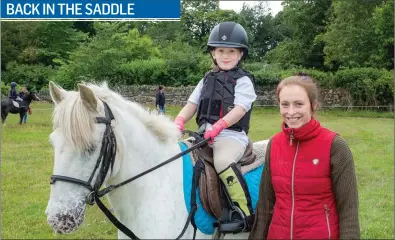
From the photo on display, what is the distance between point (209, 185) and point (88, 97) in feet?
3.58

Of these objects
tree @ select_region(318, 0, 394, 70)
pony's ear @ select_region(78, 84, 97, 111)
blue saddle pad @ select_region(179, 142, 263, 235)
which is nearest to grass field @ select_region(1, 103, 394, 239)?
blue saddle pad @ select_region(179, 142, 263, 235)

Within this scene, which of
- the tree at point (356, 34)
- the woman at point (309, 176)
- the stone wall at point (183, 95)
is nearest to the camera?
the woman at point (309, 176)

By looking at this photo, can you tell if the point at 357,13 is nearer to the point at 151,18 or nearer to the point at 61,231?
the point at 151,18

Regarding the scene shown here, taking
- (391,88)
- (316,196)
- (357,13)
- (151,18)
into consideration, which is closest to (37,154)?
(151,18)

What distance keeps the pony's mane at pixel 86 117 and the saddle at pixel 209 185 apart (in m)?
0.30

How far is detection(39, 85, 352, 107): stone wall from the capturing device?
29516 millimetres

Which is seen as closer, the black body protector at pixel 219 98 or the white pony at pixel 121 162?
the white pony at pixel 121 162

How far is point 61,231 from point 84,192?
260 mm

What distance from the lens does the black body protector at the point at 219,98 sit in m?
3.57

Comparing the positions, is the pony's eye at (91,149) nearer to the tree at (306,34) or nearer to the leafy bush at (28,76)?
the leafy bush at (28,76)

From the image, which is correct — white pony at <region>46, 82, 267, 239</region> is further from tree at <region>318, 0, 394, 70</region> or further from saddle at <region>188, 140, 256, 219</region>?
tree at <region>318, 0, 394, 70</region>

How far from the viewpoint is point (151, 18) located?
14.1 m

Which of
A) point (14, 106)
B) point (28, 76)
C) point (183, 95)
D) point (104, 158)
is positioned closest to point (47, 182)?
point (104, 158)

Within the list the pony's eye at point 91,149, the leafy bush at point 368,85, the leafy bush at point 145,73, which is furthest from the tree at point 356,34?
the pony's eye at point 91,149
